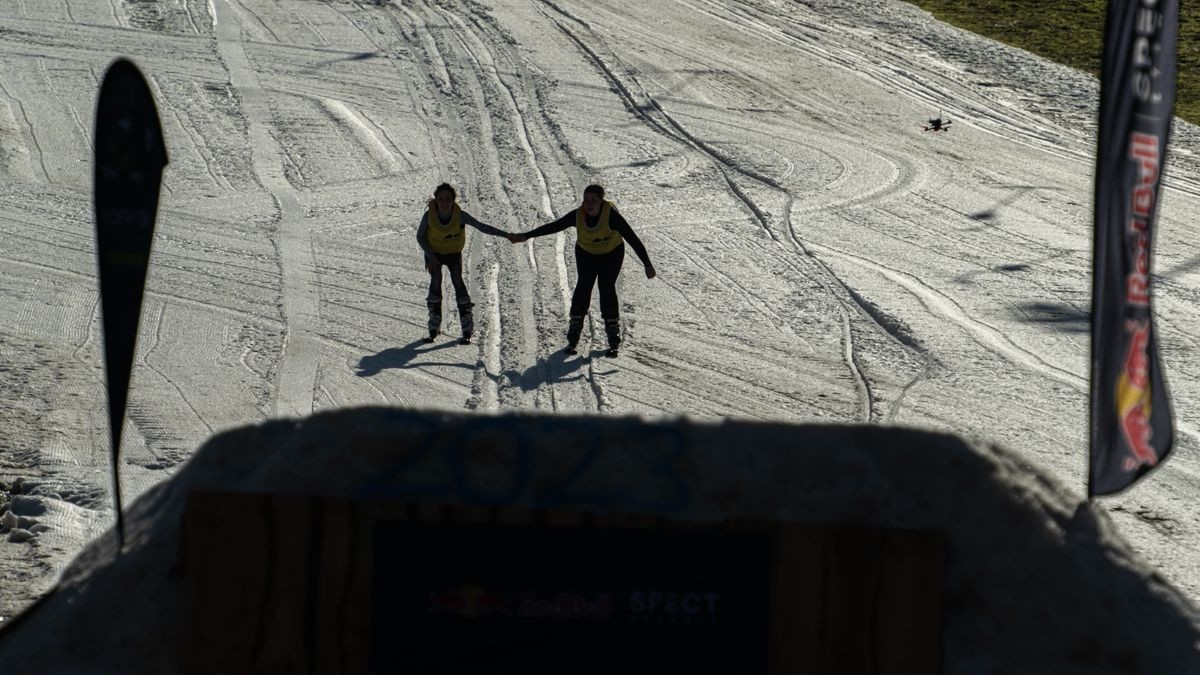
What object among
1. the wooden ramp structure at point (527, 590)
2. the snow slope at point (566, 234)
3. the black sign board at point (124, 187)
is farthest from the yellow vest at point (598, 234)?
the wooden ramp structure at point (527, 590)

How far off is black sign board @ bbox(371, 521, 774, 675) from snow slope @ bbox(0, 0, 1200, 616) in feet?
11.4

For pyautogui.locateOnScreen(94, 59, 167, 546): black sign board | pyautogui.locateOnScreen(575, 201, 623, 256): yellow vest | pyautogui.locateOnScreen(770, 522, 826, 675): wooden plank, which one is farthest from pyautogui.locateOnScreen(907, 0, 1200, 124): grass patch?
pyautogui.locateOnScreen(94, 59, 167, 546): black sign board

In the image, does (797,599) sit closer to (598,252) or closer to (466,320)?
(598,252)

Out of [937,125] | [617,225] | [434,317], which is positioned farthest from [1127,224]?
[937,125]

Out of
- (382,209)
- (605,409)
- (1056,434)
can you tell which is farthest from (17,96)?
(1056,434)

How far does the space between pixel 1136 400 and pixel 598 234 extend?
21.2 feet

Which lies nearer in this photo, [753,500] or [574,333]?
[753,500]

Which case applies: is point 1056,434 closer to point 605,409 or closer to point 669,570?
point 605,409

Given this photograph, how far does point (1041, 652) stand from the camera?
15.4ft

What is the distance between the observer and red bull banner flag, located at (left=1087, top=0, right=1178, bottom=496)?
5.52 meters

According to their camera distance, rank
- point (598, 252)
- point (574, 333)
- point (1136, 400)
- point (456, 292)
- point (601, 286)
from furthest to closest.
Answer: point (456, 292), point (574, 333), point (601, 286), point (598, 252), point (1136, 400)

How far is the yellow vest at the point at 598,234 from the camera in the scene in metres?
11.6

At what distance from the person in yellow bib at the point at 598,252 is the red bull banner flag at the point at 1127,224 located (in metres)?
6.20

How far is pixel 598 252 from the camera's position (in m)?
11.7
